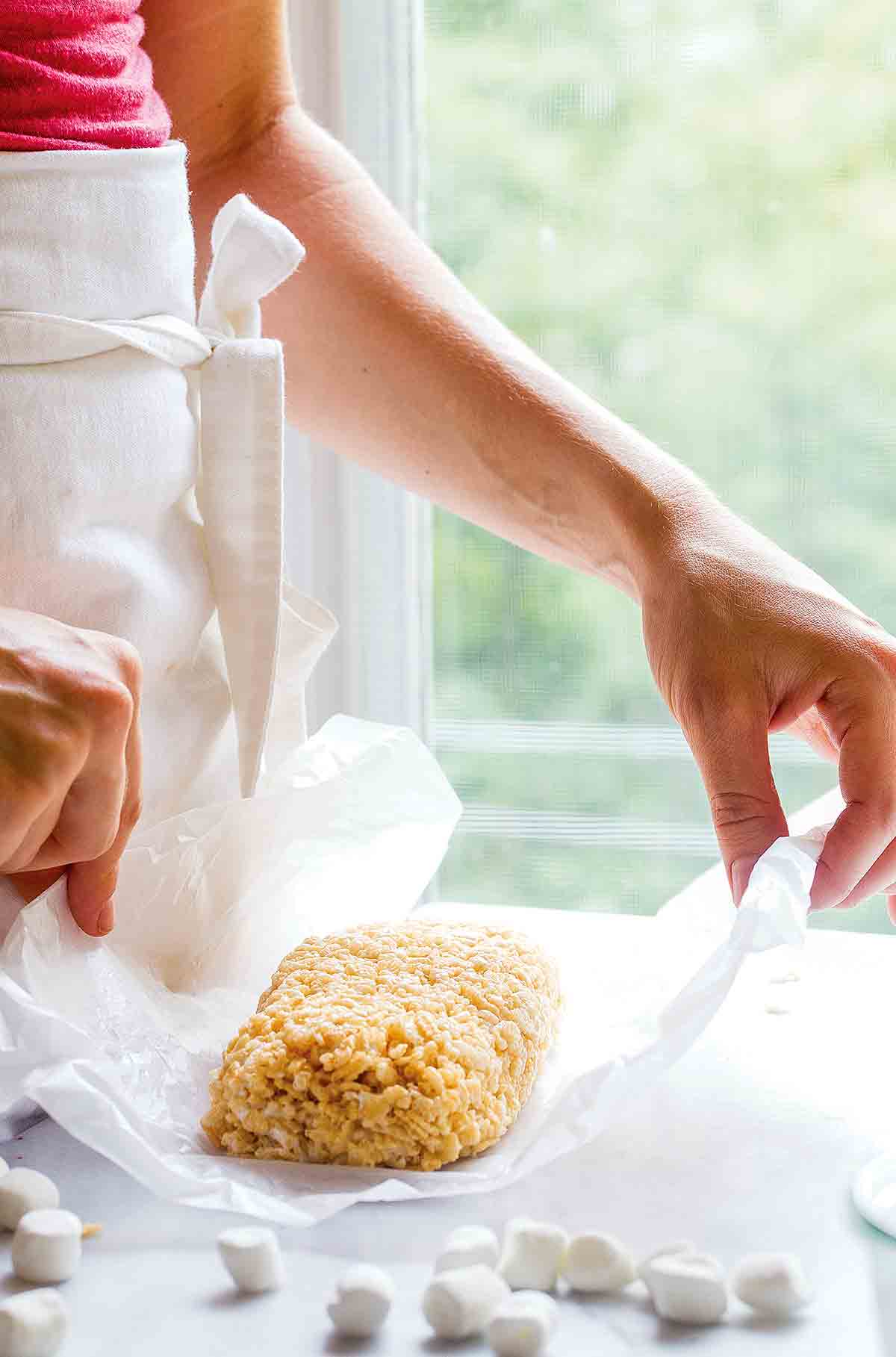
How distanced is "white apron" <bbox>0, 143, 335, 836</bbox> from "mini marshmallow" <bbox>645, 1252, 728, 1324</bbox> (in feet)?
1.12

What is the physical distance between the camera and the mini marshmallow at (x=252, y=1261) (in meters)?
0.46

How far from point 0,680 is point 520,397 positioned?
0.39 metres

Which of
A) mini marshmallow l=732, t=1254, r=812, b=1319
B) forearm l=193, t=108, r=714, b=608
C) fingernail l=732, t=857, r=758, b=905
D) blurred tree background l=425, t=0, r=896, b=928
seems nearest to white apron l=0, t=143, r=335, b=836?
forearm l=193, t=108, r=714, b=608

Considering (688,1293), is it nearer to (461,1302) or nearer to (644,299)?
(461,1302)

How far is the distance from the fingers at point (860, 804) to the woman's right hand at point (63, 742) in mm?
316

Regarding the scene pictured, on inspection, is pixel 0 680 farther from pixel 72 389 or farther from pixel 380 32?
pixel 380 32

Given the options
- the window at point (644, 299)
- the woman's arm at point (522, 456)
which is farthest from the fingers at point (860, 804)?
the window at point (644, 299)

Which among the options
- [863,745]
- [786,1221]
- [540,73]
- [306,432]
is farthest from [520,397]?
[540,73]

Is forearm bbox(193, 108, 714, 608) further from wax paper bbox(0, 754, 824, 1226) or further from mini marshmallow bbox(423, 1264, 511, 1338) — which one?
mini marshmallow bbox(423, 1264, 511, 1338)

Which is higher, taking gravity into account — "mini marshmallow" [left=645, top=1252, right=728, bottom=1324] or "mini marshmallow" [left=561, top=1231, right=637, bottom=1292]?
"mini marshmallow" [left=645, top=1252, right=728, bottom=1324]

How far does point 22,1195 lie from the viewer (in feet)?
1.66

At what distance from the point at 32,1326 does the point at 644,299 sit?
3.72ft

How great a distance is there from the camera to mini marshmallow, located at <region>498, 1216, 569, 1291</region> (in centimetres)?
47

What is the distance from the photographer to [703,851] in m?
1.41
